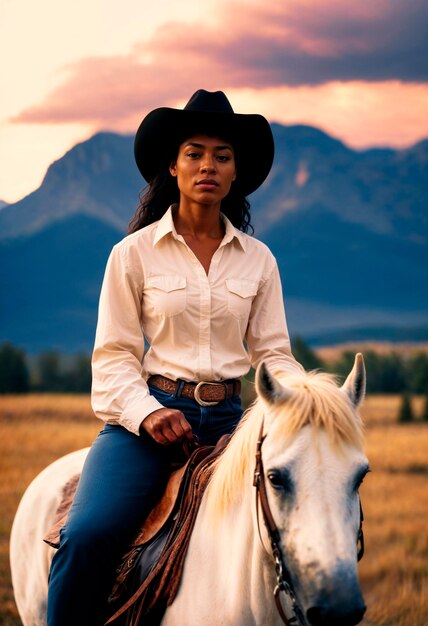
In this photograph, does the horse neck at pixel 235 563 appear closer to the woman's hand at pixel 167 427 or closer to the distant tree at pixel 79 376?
the woman's hand at pixel 167 427

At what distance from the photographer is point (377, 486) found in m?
17.5

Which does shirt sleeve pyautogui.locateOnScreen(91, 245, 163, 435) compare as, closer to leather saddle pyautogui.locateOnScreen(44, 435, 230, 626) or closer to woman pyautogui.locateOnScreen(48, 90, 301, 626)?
woman pyautogui.locateOnScreen(48, 90, 301, 626)

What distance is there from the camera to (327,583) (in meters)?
2.45

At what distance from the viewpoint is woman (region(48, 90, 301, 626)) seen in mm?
3420

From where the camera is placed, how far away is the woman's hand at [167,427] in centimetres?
338

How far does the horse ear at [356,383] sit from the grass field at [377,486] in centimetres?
14

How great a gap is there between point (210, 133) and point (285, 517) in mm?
2102

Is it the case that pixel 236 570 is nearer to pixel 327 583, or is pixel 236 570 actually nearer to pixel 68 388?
pixel 327 583

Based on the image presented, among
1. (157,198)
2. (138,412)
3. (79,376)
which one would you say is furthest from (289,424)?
(79,376)

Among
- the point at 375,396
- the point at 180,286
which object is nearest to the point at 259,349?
the point at 180,286

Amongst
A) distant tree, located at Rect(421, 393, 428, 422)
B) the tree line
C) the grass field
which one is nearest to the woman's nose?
the grass field

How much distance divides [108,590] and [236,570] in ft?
2.58

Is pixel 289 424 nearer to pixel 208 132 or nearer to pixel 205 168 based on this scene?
pixel 205 168

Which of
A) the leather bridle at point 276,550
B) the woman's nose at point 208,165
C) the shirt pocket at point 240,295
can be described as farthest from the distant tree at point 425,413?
the leather bridle at point 276,550
